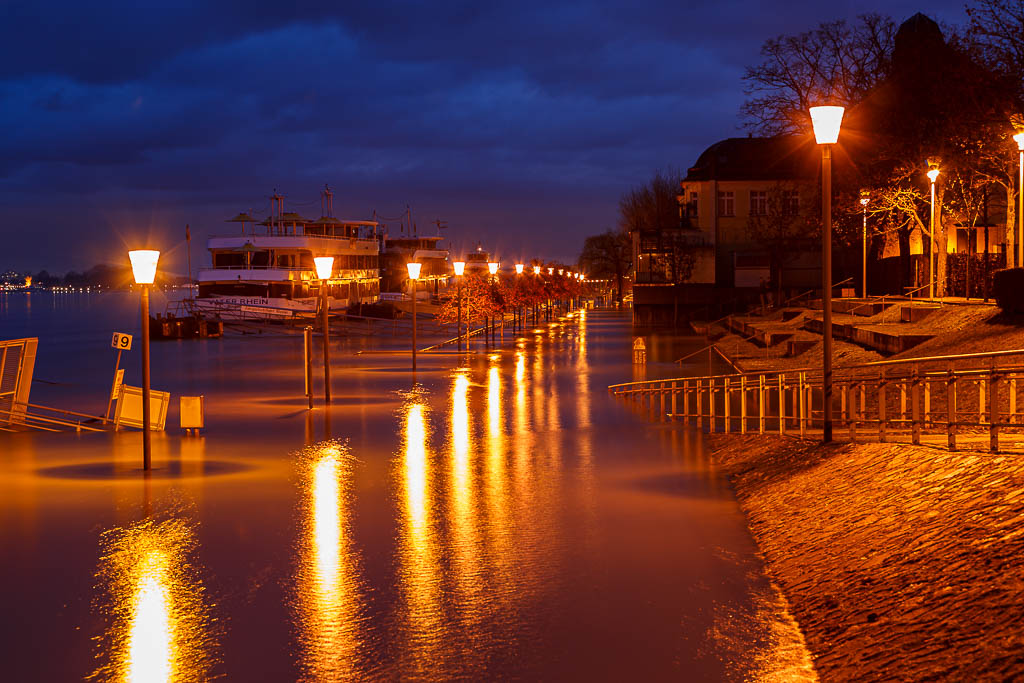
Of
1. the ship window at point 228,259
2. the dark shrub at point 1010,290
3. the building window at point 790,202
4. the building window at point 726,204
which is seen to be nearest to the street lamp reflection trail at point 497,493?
the dark shrub at point 1010,290

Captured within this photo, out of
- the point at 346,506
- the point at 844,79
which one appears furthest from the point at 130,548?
the point at 844,79

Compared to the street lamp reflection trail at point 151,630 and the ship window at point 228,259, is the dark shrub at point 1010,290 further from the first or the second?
the ship window at point 228,259

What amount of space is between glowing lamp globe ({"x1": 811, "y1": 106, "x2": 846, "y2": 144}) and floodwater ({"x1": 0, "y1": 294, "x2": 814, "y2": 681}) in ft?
15.9

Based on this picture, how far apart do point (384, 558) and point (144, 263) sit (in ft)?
27.9

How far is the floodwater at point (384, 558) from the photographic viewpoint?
732 centimetres

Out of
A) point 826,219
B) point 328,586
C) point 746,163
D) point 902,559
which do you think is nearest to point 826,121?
point 826,219

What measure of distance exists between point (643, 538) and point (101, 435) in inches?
514

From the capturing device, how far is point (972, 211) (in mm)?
41875

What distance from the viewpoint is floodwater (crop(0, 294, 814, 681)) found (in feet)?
24.0

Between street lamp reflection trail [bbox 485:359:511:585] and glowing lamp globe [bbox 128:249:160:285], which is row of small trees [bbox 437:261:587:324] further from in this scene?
glowing lamp globe [bbox 128:249:160:285]

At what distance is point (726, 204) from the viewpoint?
238 ft

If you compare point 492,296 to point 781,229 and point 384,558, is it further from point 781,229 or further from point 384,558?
point 384,558

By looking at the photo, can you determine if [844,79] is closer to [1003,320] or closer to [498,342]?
[498,342]

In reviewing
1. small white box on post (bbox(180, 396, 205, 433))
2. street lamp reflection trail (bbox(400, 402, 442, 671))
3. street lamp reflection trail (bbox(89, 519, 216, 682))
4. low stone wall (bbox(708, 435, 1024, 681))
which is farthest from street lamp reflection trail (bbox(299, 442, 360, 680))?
small white box on post (bbox(180, 396, 205, 433))
